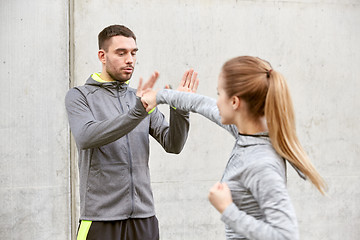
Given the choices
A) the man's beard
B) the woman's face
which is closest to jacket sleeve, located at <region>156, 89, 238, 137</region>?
the woman's face

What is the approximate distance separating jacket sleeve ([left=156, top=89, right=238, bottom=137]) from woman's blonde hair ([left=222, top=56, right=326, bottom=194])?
0.26m

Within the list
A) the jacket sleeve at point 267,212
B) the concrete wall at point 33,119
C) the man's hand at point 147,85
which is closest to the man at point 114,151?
the man's hand at point 147,85

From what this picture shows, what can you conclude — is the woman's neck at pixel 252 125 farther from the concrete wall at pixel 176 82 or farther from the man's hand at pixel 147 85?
the concrete wall at pixel 176 82

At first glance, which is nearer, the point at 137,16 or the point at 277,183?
the point at 277,183

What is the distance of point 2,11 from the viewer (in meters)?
3.90

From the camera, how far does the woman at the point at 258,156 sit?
1.65m

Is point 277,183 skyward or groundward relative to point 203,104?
groundward

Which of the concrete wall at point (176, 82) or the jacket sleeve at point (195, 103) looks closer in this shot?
the jacket sleeve at point (195, 103)

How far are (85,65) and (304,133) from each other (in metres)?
1.74

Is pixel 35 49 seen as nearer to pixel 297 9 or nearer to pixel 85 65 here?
pixel 85 65

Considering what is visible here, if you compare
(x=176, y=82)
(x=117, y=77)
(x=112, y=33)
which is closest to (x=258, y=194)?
(x=117, y=77)

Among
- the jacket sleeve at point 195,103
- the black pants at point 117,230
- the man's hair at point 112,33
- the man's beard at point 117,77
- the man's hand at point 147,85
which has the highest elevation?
the man's hair at point 112,33

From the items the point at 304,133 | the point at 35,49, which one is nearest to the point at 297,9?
the point at 304,133

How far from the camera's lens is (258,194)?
1695mm
